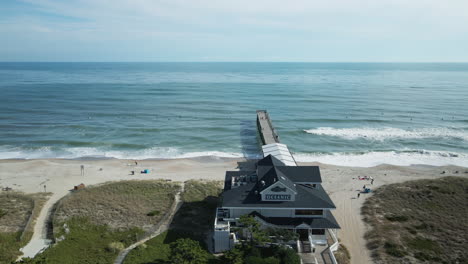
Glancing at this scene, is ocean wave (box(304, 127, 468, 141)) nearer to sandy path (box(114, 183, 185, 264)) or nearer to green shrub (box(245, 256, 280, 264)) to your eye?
sandy path (box(114, 183, 185, 264))

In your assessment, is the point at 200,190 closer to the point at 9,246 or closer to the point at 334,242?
the point at 334,242

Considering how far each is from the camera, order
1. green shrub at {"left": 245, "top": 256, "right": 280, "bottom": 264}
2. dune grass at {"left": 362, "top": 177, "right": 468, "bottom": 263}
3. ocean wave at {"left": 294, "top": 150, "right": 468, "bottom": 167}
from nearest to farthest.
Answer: green shrub at {"left": 245, "top": 256, "right": 280, "bottom": 264}
dune grass at {"left": 362, "top": 177, "right": 468, "bottom": 263}
ocean wave at {"left": 294, "top": 150, "right": 468, "bottom": 167}

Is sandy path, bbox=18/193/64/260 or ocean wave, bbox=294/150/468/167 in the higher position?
ocean wave, bbox=294/150/468/167

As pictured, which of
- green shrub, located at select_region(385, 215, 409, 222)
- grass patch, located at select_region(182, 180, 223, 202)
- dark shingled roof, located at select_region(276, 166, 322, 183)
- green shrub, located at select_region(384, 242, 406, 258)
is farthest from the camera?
grass patch, located at select_region(182, 180, 223, 202)

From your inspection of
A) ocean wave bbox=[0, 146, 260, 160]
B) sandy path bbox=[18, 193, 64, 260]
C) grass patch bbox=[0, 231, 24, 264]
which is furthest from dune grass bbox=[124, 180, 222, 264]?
ocean wave bbox=[0, 146, 260, 160]

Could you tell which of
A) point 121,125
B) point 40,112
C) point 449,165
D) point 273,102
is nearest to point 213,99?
point 273,102

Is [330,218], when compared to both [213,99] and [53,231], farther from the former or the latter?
[213,99]
